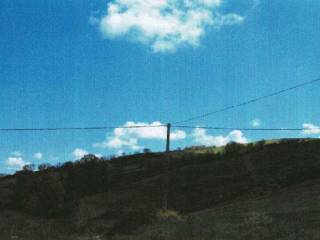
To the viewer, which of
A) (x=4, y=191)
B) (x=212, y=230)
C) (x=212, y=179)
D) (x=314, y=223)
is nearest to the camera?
(x=314, y=223)

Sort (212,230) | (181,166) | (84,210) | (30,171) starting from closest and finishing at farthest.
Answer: (212,230) → (84,210) → (30,171) → (181,166)

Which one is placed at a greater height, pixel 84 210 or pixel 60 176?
pixel 60 176

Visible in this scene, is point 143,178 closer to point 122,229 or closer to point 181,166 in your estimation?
point 181,166

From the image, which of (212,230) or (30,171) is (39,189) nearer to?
(30,171)

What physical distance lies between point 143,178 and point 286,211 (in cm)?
3674

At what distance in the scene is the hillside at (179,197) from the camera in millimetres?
25422

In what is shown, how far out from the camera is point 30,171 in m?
55.9

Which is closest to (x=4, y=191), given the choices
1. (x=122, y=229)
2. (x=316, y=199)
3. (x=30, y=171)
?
(x=30, y=171)

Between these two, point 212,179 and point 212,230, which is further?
point 212,179

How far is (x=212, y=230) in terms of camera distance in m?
24.0

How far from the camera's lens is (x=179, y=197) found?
4906 cm

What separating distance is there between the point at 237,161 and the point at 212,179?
6098 millimetres

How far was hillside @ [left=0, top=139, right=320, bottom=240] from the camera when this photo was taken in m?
25.4

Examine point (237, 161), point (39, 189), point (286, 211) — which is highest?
point (237, 161)
